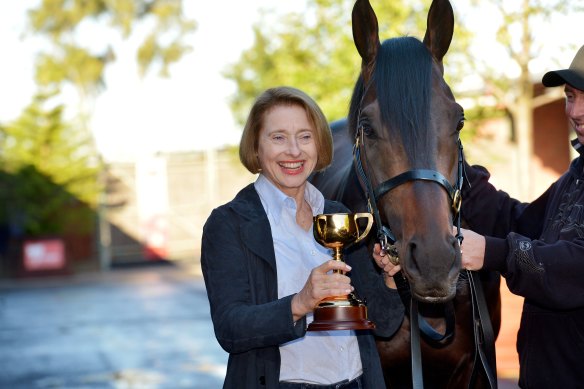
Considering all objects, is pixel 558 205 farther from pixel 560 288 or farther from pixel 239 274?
pixel 239 274

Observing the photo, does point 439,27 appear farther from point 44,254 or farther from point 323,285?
point 44,254

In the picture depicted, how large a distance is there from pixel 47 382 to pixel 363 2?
6481mm

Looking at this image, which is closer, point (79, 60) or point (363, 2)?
point (363, 2)

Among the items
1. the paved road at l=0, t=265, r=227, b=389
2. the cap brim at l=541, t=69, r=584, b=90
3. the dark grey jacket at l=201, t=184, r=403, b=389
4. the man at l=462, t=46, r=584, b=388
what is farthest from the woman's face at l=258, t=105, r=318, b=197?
the paved road at l=0, t=265, r=227, b=389

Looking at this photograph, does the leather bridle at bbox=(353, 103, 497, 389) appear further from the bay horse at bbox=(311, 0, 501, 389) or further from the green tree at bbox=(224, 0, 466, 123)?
the green tree at bbox=(224, 0, 466, 123)

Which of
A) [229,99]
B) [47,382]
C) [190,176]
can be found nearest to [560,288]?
[47,382]

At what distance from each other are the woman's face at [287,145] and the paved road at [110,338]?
5179 millimetres

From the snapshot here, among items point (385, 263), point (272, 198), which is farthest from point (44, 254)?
point (385, 263)

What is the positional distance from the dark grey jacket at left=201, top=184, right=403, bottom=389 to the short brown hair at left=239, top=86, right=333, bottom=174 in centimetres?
16

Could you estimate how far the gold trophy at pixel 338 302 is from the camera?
2.40m

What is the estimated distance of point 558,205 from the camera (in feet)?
9.75

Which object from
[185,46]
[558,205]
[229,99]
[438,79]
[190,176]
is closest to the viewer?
[438,79]

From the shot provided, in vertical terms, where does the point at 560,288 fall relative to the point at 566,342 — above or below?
above

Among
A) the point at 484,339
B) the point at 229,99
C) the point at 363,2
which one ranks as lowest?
the point at 484,339
